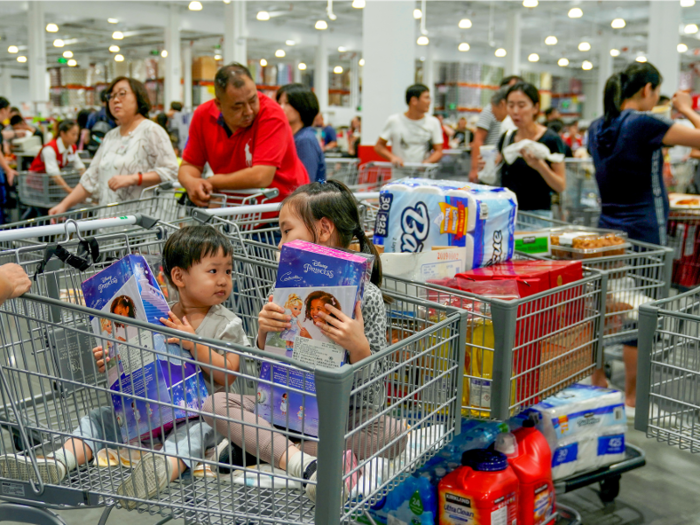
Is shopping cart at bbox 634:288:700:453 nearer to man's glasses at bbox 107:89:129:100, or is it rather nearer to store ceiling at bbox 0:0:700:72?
man's glasses at bbox 107:89:129:100

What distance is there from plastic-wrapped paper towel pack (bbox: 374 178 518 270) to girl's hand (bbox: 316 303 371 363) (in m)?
→ 0.82

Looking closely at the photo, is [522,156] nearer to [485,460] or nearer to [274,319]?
[485,460]

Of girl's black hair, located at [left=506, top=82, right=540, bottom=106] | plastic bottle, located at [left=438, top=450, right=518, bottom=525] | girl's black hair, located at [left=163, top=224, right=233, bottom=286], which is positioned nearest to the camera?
girl's black hair, located at [left=163, top=224, right=233, bottom=286]

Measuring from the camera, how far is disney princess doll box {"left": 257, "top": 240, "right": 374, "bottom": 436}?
65.1 inches

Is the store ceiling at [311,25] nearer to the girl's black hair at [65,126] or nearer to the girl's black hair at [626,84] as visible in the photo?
the girl's black hair at [65,126]

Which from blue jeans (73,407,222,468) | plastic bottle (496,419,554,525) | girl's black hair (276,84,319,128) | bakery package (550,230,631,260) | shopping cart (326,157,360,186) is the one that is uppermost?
girl's black hair (276,84,319,128)

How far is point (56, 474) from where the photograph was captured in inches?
68.1

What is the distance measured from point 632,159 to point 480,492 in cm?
197

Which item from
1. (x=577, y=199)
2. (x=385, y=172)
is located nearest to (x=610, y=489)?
(x=385, y=172)

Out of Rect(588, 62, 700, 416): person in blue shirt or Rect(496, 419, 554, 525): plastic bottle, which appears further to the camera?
Rect(588, 62, 700, 416): person in blue shirt

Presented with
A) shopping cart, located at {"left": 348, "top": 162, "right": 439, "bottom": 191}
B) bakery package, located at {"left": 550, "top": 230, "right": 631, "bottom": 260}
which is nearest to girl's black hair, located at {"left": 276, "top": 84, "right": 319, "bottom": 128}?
shopping cart, located at {"left": 348, "top": 162, "right": 439, "bottom": 191}

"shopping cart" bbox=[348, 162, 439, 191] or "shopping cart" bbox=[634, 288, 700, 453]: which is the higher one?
"shopping cart" bbox=[348, 162, 439, 191]

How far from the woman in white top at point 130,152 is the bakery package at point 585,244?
6.63ft

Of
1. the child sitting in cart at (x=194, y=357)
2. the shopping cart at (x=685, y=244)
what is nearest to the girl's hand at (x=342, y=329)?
the child sitting in cart at (x=194, y=357)
